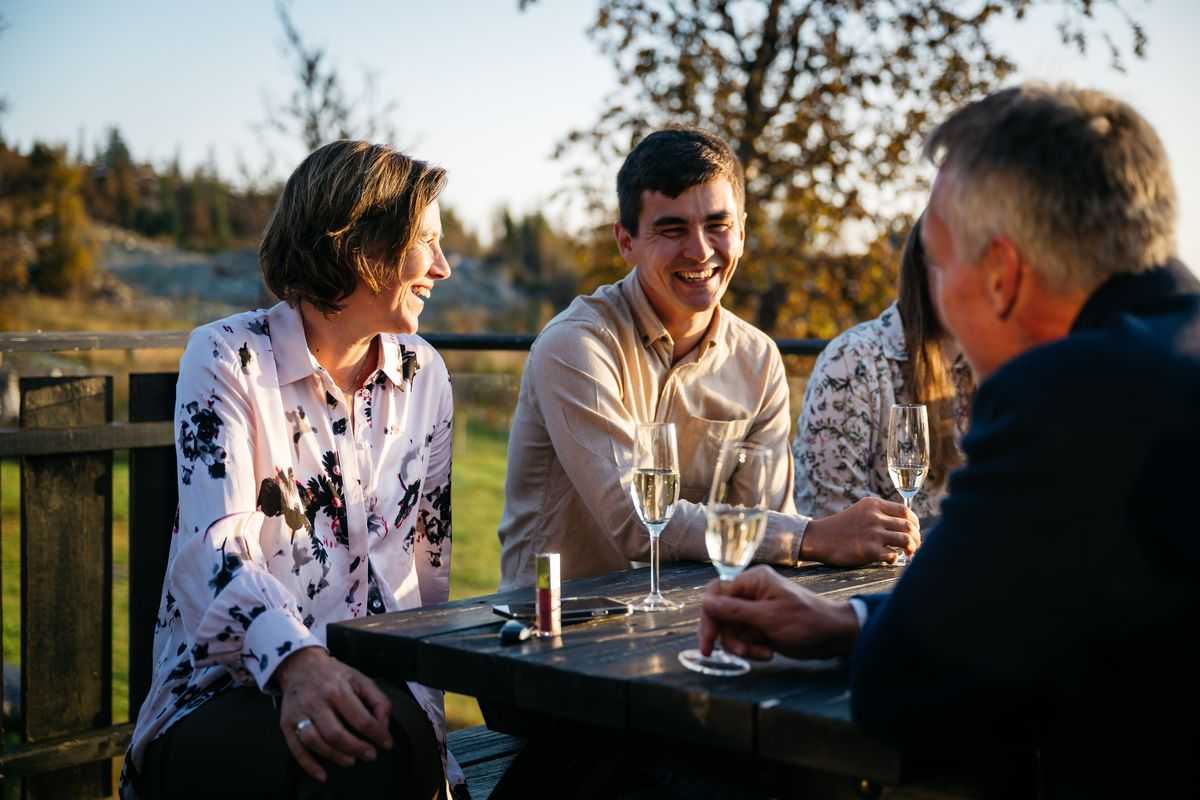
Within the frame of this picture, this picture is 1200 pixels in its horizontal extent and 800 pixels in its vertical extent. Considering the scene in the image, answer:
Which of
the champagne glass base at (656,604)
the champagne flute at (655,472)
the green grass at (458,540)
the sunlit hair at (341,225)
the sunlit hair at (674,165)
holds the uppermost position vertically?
the sunlit hair at (674,165)

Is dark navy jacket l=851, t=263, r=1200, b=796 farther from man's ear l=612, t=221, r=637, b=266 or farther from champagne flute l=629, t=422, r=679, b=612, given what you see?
man's ear l=612, t=221, r=637, b=266

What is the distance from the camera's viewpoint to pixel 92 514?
3.18 metres

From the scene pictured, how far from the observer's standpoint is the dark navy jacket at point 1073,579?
4.09ft

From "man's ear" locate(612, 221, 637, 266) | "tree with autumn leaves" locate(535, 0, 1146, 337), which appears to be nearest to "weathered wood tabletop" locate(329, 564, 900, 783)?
"man's ear" locate(612, 221, 637, 266)

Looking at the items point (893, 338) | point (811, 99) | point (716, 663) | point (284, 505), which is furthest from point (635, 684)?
point (811, 99)

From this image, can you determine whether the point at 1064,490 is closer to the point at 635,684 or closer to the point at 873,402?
the point at 635,684

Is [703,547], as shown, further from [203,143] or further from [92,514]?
[203,143]

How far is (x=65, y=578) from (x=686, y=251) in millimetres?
1802

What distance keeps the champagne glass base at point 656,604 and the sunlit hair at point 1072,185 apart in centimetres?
92

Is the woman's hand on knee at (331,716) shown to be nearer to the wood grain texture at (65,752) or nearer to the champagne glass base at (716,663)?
the champagne glass base at (716,663)

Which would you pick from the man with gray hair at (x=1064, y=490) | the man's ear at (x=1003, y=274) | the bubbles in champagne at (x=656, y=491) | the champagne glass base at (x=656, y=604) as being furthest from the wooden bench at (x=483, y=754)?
the man's ear at (x=1003, y=274)

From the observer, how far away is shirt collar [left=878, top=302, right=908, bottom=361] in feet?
11.2

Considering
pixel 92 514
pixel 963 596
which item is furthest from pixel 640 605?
pixel 92 514

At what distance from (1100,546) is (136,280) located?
20.4 m
